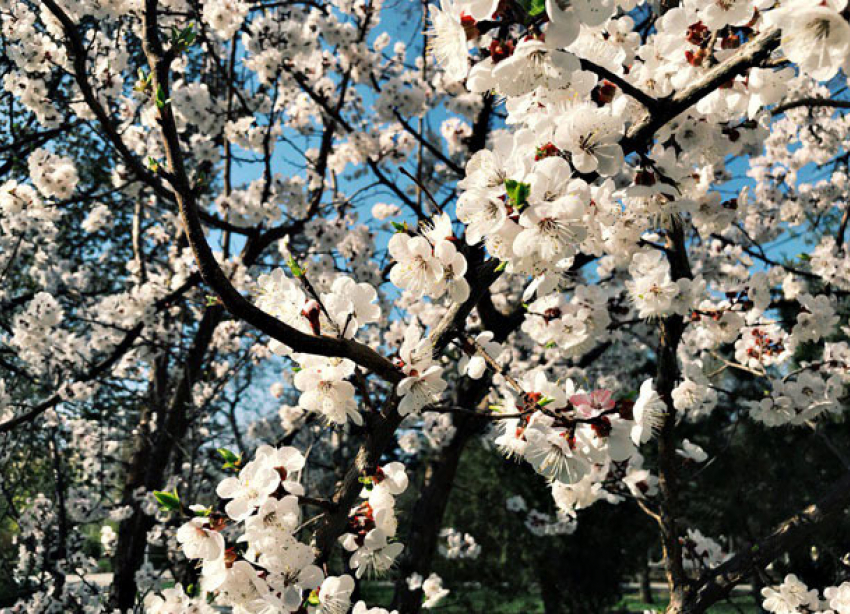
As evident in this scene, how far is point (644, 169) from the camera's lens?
1727mm

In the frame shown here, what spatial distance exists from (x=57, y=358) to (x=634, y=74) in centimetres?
535

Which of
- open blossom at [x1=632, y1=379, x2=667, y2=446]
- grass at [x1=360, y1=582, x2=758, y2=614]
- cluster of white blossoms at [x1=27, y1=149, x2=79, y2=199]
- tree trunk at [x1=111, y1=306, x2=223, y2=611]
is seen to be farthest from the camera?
grass at [x1=360, y1=582, x2=758, y2=614]

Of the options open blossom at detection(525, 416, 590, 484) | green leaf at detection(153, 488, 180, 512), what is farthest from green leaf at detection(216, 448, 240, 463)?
open blossom at detection(525, 416, 590, 484)

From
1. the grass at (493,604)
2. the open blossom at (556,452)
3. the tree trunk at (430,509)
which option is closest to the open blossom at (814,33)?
the open blossom at (556,452)

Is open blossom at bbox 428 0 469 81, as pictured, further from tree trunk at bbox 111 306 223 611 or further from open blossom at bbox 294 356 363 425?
tree trunk at bbox 111 306 223 611

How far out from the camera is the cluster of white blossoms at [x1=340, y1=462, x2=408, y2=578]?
1.47 meters

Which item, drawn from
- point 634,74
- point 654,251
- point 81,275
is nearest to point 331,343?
point 634,74

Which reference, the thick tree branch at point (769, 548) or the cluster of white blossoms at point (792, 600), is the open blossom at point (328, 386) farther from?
the cluster of white blossoms at point (792, 600)

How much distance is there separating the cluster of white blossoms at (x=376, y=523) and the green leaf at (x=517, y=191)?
2.61 ft

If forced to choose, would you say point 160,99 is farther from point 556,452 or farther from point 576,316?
point 576,316

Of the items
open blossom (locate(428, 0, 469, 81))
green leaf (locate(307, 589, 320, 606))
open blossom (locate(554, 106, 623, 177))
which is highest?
open blossom (locate(428, 0, 469, 81))

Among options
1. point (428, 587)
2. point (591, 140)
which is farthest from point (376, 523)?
point (428, 587)

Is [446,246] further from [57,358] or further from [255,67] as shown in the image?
[57,358]

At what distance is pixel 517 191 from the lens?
106 centimetres
